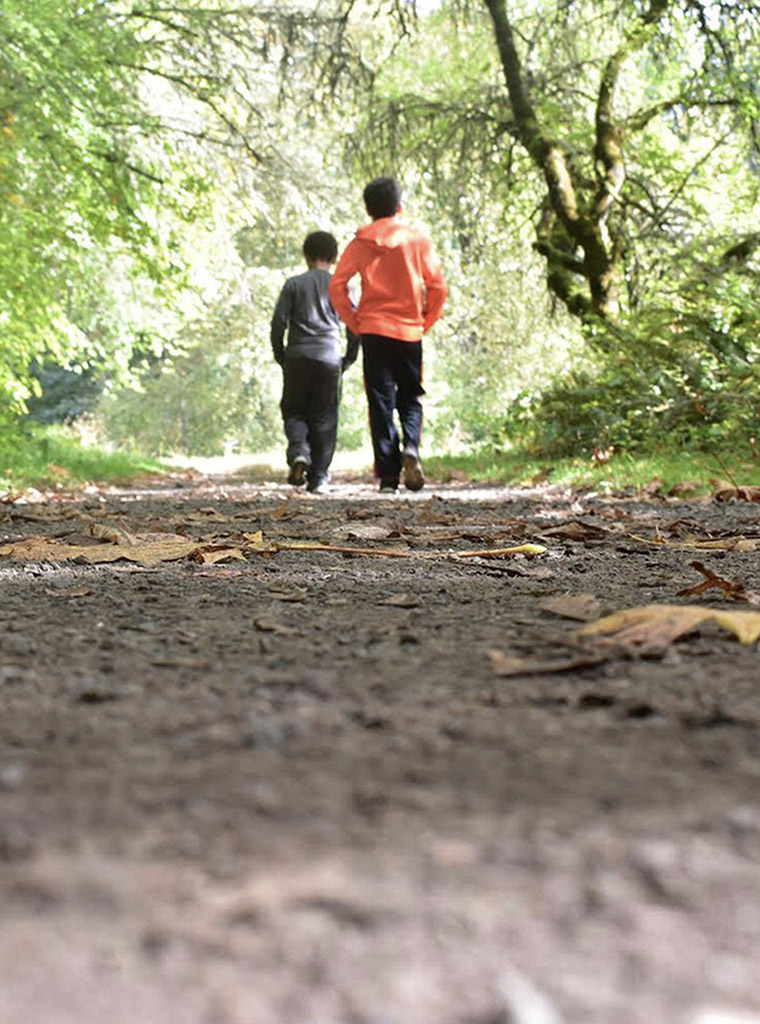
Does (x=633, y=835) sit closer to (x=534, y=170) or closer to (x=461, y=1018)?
(x=461, y=1018)

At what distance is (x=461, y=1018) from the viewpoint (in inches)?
33.4

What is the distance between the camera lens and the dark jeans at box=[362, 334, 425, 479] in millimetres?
9305

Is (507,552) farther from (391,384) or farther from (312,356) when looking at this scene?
(312,356)

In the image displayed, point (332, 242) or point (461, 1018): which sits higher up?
point (332, 242)

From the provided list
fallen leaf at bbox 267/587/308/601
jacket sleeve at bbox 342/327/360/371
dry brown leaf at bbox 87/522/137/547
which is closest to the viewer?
fallen leaf at bbox 267/587/308/601

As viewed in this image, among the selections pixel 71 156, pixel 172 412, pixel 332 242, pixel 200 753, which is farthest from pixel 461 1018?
pixel 172 412

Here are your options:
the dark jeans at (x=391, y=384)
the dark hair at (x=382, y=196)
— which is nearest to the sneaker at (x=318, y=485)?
the dark jeans at (x=391, y=384)

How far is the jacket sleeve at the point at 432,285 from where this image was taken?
9.24 meters

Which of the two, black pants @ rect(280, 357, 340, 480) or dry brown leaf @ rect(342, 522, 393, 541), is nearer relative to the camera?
dry brown leaf @ rect(342, 522, 393, 541)

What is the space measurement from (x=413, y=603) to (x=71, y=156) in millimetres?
10641

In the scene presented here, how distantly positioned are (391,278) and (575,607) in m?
6.61

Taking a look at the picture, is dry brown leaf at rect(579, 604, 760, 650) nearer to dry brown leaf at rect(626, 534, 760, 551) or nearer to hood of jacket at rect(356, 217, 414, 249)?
dry brown leaf at rect(626, 534, 760, 551)

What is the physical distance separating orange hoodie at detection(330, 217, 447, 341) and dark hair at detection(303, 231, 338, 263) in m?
1.40

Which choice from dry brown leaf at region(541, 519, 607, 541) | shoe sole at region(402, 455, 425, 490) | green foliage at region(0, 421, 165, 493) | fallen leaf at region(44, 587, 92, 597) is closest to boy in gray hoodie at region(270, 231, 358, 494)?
shoe sole at region(402, 455, 425, 490)
